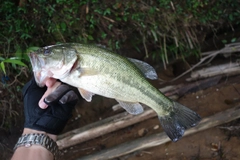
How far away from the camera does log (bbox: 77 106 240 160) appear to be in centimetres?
396

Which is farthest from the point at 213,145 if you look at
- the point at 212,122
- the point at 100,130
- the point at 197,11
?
the point at 197,11

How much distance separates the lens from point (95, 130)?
4.23 m

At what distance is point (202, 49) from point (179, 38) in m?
0.73

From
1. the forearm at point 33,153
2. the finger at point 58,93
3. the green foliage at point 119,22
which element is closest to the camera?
the forearm at point 33,153

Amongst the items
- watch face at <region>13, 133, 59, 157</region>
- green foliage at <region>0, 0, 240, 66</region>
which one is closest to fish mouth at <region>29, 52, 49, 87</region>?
watch face at <region>13, 133, 59, 157</region>

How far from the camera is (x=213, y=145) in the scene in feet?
13.7

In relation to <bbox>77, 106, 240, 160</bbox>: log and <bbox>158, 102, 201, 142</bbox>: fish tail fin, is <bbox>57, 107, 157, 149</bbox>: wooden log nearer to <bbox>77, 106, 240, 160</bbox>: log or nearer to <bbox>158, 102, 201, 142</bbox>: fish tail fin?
<bbox>77, 106, 240, 160</bbox>: log

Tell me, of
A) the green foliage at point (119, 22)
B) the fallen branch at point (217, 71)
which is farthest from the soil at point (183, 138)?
the green foliage at point (119, 22)

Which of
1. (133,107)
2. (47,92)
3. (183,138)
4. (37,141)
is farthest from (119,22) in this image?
(37,141)

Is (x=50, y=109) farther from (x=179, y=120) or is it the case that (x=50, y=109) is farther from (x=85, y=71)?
(x=179, y=120)

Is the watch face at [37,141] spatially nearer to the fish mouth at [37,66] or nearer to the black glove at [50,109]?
the black glove at [50,109]

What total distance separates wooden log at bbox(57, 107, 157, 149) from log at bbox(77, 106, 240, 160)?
339 mm

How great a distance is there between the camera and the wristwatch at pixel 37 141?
2.74 meters

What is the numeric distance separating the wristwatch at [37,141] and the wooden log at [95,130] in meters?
1.36
